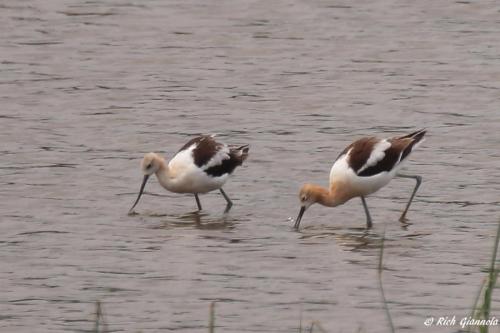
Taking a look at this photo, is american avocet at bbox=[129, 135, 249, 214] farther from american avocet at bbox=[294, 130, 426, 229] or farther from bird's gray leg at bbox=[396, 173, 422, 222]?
bird's gray leg at bbox=[396, 173, 422, 222]

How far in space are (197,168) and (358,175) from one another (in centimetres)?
151

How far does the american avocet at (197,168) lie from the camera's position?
47.6 feet

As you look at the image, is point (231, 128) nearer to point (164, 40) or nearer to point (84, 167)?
point (84, 167)

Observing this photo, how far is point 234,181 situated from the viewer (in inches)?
615

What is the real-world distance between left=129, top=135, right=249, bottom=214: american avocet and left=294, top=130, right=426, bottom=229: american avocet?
0.97 metres

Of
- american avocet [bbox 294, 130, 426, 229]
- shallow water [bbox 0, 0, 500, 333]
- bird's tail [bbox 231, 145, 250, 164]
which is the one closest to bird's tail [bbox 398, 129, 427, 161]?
american avocet [bbox 294, 130, 426, 229]

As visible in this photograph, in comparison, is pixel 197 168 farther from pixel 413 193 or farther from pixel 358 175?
pixel 413 193

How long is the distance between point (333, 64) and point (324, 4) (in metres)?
3.45

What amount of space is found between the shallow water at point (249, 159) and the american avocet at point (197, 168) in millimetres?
251

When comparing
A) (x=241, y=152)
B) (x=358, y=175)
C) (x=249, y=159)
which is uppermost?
(x=358, y=175)

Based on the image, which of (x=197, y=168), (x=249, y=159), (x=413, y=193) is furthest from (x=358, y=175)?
(x=249, y=159)

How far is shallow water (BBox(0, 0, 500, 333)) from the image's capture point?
1146 cm

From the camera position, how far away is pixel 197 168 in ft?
47.6

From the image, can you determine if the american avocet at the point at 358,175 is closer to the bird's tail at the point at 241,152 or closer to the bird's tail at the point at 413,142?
the bird's tail at the point at 413,142
